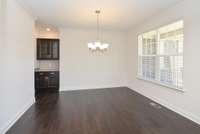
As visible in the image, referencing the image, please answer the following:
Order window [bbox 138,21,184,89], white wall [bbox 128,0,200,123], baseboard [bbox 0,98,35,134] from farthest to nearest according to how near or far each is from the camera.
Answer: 1. window [bbox 138,21,184,89]
2. white wall [bbox 128,0,200,123]
3. baseboard [bbox 0,98,35,134]

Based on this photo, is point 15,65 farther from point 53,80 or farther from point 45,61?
point 45,61

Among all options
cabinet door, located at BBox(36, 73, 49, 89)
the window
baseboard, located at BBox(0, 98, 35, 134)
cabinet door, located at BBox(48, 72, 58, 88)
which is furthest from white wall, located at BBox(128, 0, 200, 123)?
cabinet door, located at BBox(36, 73, 49, 89)

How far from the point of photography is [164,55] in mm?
4414

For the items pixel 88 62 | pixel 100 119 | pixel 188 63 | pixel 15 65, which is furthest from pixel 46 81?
pixel 188 63

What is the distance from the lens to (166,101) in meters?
4.21

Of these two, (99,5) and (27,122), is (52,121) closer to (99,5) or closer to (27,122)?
(27,122)

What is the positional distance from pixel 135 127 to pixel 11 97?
2.65 meters

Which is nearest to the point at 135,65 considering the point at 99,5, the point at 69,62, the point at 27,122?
the point at 69,62

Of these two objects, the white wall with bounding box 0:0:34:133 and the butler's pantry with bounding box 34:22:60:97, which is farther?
the butler's pantry with bounding box 34:22:60:97

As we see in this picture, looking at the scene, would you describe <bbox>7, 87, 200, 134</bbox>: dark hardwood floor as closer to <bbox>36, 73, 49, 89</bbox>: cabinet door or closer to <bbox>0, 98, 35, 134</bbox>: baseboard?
<bbox>0, 98, 35, 134</bbox>: baseboard

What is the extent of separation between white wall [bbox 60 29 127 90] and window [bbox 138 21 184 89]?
1.51 meters

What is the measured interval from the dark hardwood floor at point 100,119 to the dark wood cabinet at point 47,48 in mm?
2282

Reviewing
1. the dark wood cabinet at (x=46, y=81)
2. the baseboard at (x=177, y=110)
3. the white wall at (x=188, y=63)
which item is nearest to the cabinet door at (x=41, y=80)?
the dark wood cabinet at (x=46, y=81)

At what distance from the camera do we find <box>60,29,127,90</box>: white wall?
6.41 m
